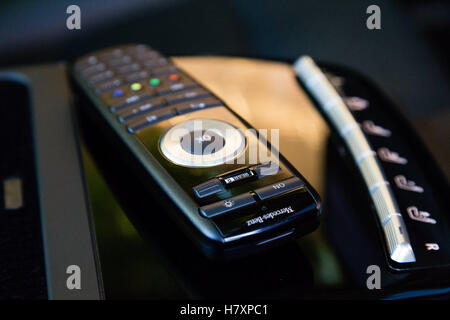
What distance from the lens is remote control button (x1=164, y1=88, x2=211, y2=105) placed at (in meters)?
0.34

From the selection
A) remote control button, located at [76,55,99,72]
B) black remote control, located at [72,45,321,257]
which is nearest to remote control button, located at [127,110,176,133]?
black remote control, located at [72,45,321,257]

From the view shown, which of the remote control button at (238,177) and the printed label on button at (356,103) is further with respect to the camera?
the printed label on button at (356,103)

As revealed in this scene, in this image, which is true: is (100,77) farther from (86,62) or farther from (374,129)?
(374,129)

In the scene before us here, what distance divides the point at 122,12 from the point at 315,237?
447mm

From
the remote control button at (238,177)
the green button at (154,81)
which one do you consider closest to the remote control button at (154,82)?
the green button at (154,81)

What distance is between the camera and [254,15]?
63 centimetres

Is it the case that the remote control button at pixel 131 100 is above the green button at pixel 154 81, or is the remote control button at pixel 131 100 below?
below

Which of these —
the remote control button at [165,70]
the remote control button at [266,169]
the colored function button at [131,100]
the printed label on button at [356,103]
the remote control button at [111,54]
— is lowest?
the remote control button at [266,169]

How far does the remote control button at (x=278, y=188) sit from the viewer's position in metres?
0.26

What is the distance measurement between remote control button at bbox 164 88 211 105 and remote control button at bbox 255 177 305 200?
0.34ft

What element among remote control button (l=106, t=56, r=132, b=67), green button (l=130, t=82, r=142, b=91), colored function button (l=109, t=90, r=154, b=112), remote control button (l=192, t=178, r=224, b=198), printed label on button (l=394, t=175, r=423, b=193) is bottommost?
printed label on button (l=394, t=175, r=423, b=193)

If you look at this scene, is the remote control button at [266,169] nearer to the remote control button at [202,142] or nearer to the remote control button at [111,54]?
the remote control button at [202,142]

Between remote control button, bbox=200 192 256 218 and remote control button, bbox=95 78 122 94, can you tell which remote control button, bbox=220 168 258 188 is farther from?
remote control button, bbox=95 78 122 94
